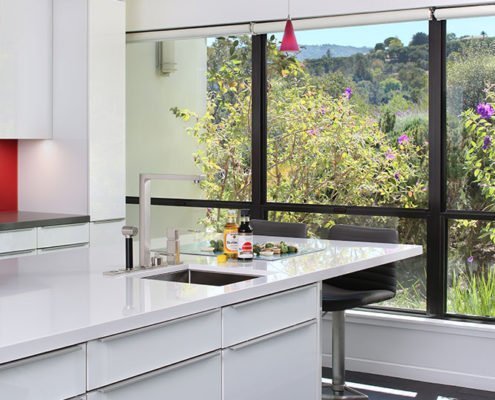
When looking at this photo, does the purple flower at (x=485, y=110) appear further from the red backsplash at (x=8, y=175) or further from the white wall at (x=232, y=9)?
the red backsplash at (x=8, y=175)

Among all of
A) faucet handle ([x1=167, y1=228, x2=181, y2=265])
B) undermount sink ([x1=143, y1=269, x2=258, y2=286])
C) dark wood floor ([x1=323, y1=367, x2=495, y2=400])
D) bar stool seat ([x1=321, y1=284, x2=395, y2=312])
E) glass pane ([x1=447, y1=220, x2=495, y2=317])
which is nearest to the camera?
undermount sink ([x1=143, y1=269, x2=258, y2=286])

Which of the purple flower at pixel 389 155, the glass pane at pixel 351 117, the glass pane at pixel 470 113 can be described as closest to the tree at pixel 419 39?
the glass pane at pixel 351 117

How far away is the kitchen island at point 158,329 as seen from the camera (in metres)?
2.32

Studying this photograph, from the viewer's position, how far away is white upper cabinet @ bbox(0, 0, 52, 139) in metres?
5.59

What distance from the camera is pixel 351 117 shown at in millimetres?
5738

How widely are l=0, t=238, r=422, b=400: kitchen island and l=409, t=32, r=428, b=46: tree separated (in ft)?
6.51

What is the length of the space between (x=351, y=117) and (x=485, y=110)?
92 cm

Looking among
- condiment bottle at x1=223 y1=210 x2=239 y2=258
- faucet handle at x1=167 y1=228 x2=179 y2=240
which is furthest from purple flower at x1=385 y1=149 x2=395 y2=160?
faucet handle at x1=167 y1=228 x2=179 y2=240

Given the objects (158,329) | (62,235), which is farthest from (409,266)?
(158,329)

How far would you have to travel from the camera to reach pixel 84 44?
5.82 metres

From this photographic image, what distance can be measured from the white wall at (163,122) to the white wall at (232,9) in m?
0.22

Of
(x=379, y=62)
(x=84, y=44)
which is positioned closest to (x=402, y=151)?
(x=379, y=62)

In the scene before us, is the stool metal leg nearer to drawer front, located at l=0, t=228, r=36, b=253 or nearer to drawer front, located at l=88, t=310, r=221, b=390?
drawer front, located at l=88, t=310, r=221, b=390

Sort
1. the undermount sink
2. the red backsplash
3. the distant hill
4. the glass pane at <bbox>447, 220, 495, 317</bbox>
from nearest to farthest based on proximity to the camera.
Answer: the undermount sink, the glass pane at <bbox>447, 220, 495, 317</bbox>, the distant hill, the red backsplash
